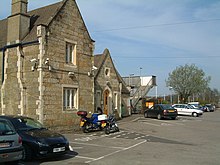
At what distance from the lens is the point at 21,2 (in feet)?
60.0

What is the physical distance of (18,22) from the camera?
18.0 m

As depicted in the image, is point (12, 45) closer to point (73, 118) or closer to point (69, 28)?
point (69, 28)

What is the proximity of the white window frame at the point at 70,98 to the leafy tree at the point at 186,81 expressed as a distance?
44060 millimetres

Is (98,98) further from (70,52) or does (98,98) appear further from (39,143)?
(39,143)

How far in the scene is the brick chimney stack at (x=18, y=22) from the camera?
18000 mm

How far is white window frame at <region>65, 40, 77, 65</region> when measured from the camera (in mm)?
18828

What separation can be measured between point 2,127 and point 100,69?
52.5 feet

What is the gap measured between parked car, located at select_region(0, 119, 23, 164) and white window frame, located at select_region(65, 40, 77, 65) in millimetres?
10940

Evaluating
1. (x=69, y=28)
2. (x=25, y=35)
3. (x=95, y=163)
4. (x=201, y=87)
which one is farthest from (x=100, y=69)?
(x=201, y=87)

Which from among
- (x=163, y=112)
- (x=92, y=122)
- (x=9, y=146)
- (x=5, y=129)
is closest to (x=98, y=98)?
(x=92, y=122)

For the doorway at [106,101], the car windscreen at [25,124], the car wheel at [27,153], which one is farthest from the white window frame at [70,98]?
the car wheel at [27,153]

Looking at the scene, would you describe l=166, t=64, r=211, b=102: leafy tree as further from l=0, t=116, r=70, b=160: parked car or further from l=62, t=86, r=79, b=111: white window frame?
l=0, t=116, r=70, b=160: parked car

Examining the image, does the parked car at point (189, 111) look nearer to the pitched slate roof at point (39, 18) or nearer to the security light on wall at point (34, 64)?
the pitched slate roof at point (39, 18)

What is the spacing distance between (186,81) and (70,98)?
44.9 metres
